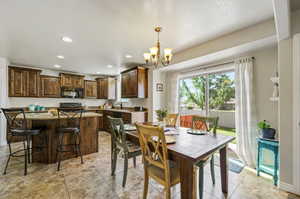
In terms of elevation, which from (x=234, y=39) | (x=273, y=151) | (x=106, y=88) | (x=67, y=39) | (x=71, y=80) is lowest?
(x=273, y=151)

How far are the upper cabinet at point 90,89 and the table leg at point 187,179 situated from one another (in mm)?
5742

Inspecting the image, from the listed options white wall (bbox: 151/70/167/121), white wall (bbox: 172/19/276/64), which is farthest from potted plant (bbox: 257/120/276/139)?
white wall (bbox: 151/70/167/121)

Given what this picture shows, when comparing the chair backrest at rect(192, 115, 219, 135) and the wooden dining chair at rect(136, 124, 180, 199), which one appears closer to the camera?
the wooden dining chair at rect(136, 124, 180, 199)

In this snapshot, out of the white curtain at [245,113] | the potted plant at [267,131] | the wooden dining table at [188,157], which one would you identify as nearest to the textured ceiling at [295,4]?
the white curtain at [245,113]

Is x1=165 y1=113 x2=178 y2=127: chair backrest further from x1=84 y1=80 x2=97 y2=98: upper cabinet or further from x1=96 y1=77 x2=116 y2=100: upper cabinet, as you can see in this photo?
x1=84 y1=80 x2=97 y2=98: upper cabinet

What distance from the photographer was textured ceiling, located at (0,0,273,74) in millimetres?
1732

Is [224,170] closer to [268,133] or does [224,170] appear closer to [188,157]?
[188,157]

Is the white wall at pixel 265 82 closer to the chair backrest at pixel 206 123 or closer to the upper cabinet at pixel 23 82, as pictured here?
the chair backrest at pixel 206 123

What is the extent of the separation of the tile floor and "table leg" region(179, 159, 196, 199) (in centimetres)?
70

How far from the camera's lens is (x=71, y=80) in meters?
5.57

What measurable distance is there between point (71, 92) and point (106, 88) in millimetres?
1421

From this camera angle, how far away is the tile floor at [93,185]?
1857 mm

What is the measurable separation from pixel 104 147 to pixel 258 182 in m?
3.46

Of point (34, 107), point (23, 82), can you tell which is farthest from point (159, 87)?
point (23, 82)
